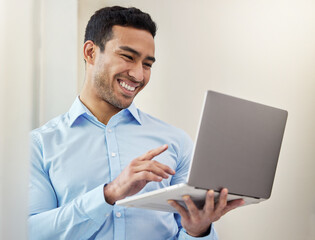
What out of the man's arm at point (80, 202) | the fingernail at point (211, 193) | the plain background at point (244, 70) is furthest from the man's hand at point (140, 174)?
the plain background at point (244, 70)

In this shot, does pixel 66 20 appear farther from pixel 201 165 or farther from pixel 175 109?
pixel 201 165

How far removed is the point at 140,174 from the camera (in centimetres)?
116

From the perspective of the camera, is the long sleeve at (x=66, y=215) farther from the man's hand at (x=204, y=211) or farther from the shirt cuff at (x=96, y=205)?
the man's hand at (x=204, y=211)

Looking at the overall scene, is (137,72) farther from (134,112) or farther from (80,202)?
(80,202)

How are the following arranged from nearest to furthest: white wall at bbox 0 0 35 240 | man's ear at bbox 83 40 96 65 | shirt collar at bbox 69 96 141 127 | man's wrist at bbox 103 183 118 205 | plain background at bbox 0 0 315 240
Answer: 1. white wall at bbox 0 0 35 240
2. man's wrist at bbox 103 183 118 205
3. shirt collar at bbox 69 96 141 127
4. man's ear at bbox 83 40 96 65
5. plain background at bbox 0 0 315 240

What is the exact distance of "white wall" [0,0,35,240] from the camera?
0.83 meters

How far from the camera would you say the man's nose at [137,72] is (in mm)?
1584

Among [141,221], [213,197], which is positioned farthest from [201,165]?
[141,221]

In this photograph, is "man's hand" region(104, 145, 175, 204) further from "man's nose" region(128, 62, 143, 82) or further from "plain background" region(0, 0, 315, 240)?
"plain background" region(0, 0, 315, 240)

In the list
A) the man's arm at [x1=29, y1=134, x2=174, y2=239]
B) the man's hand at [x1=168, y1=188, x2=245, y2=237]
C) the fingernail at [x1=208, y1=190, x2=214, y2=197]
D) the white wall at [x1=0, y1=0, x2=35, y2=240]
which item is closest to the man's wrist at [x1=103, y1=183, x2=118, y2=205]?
the man's arm at [x1=29, y1=134, x2=174, y2=239]

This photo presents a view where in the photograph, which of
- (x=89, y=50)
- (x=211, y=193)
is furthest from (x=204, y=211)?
(x=89, y=50)

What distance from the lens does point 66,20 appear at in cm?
188

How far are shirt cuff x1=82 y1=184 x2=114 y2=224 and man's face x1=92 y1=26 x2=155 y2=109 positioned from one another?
401mm

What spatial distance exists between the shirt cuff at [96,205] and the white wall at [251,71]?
767 mm
